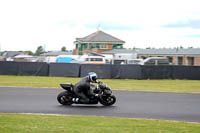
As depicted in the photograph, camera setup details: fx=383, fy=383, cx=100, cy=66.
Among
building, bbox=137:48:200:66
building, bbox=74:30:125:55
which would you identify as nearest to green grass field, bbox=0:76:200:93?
building, bbox=137:48:200:66

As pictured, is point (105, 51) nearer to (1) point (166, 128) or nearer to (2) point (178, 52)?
(2) point (178, 52)

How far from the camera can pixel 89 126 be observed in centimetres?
898

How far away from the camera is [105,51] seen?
229ft

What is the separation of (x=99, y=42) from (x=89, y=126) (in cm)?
6180

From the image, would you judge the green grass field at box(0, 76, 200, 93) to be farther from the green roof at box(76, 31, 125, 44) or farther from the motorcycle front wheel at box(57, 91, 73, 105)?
the green roof at box(76, 31, 125, 44)

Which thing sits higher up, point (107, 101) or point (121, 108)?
point (107, 101)

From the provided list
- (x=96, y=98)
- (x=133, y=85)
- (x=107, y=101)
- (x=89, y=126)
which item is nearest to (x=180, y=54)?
(x=133, y=85)

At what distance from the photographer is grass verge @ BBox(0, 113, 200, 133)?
832 centimetres

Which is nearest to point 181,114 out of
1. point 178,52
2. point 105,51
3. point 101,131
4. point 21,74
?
point 101,131

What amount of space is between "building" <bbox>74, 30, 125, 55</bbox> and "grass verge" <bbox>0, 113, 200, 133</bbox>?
195 feet

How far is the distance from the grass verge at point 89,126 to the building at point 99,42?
195ft

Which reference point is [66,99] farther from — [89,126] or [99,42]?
[99,42]

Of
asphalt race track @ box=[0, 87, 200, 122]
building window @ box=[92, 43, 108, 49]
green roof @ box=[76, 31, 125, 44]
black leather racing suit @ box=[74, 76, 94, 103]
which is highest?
green roof @ box=[76, 31, 125, 44]

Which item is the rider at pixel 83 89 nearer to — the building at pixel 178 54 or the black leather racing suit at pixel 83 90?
the black leather racing suit at pixel 83 90
